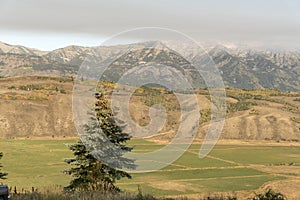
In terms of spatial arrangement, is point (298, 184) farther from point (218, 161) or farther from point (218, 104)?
point (218, 104)

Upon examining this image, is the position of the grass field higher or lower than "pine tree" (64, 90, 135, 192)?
lower

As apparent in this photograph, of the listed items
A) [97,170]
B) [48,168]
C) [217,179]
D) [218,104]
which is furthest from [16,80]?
[97,170]

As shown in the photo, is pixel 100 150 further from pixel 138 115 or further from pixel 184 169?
pixel 138 115

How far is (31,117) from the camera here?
12338cm

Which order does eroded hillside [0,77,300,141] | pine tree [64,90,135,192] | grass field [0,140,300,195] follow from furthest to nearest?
eroded hillside [0,77,300,141]
grass field [0,140,300,195]
pine tree [64,90,135,192]

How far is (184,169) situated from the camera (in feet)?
229

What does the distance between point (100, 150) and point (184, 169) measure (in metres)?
48.3

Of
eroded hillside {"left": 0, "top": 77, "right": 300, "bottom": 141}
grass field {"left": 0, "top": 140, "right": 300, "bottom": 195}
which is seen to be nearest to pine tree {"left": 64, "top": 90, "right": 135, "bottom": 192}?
grass field {"left": 0, "top": 140, "right": 300, "bottom": 195}

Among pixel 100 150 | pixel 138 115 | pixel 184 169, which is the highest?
pixel 100 150

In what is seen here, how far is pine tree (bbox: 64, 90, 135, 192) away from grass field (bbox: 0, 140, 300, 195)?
46.1 ft

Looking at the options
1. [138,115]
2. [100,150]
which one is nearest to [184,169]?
[100,150]

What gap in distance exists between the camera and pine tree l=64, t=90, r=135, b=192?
22.8 metres

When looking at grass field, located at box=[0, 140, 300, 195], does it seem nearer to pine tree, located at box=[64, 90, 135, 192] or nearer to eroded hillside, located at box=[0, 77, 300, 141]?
pine tree, located at box=[64, 90, 135, 192]

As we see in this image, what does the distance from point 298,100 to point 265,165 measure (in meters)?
113
